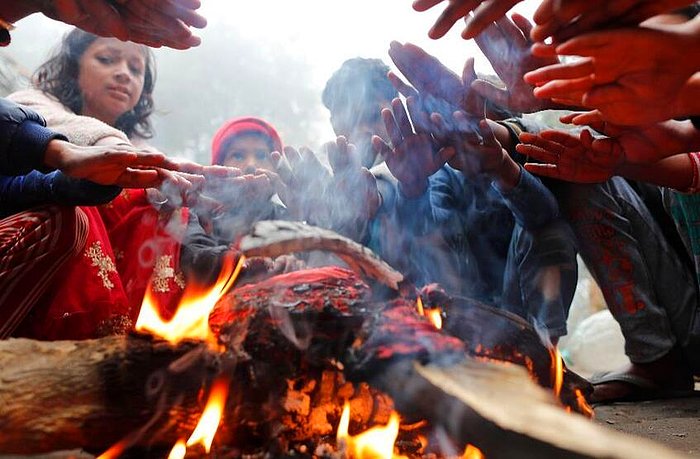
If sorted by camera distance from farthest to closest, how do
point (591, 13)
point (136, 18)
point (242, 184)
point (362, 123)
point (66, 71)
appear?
point (362, 123), point (66, 71), point (242, 184), point (136, 18), point (591, 13)

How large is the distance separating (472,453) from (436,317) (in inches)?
17.2

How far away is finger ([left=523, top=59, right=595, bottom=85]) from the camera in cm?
126

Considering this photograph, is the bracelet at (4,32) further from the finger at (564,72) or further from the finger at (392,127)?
the finger at (564,72)

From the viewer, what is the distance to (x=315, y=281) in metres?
1.58

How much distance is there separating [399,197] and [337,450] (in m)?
1.66

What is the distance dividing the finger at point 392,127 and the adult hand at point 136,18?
33.4 inches

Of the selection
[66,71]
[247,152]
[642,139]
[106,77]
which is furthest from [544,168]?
[66,71]

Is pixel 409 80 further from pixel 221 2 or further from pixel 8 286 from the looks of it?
pixel 221 2

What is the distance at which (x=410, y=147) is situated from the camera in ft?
7.34

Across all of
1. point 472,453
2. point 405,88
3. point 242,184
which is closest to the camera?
point 472,453

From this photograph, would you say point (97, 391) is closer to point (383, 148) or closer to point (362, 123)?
point (383, 148)

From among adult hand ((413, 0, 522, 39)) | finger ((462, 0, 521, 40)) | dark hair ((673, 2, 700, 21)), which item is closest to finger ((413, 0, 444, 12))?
adult hand ((413, 0, 522, 39))

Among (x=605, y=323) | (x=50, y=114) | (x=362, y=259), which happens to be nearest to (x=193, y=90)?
→ (x=50, y=114)

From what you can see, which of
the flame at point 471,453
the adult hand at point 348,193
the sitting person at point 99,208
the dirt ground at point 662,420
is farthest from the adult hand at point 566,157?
the sitting person at point 99,208
